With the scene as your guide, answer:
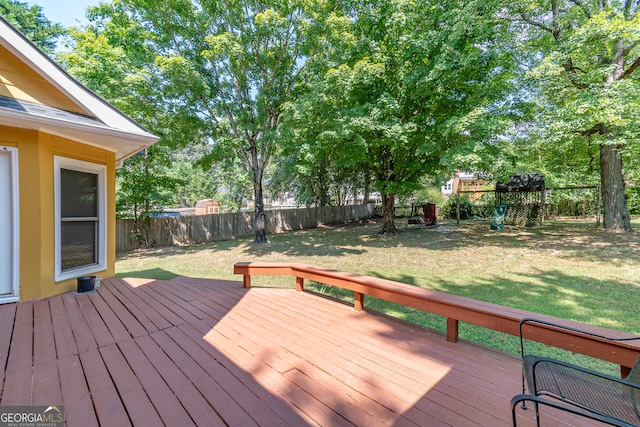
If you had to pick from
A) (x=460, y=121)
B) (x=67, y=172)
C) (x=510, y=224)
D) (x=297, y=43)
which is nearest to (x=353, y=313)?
(x=67, y=172)

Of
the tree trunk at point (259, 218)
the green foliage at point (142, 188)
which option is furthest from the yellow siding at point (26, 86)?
the tree trunk at point (259, 218)

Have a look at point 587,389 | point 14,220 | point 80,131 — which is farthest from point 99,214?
point 587,389

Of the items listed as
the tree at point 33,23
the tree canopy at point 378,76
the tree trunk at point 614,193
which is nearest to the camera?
the tree canopy at point 378,76

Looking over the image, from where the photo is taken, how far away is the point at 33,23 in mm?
15859

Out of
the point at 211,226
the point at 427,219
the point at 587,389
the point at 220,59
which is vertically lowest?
the point at 587,389

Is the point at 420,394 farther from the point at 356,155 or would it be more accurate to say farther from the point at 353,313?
the point at 356,155

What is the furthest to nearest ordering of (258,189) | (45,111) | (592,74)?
(258,189) < (592,74) < (45,111)

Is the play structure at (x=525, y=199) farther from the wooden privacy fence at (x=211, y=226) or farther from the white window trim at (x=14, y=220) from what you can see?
the white window trim at (x=14, y=220)

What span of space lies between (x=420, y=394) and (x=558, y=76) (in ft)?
35.0

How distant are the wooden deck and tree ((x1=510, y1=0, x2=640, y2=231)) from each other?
906 cm

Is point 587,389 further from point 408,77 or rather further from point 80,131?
point 408,77

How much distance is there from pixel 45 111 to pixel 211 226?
969 centimetres

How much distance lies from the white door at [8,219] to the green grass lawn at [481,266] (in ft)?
9.09

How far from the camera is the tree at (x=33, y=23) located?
14812mm
